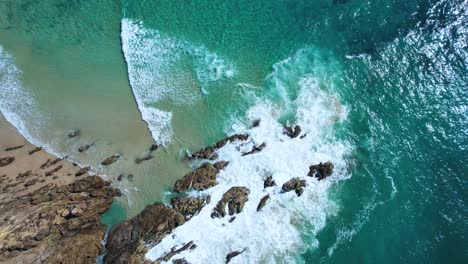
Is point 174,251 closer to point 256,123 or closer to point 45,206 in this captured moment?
point 45,206

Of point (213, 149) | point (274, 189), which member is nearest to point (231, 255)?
point (274, 189)

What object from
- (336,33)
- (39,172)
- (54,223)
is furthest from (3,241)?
(336,33)

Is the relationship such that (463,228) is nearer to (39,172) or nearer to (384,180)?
(384,180)

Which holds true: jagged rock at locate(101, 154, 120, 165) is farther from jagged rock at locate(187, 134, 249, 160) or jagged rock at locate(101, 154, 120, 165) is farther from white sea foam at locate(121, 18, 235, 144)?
jagged rock at locate(187, 134, 249, 160)

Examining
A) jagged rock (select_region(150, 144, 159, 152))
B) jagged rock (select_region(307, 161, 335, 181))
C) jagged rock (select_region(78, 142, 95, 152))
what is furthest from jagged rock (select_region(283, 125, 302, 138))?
jagged rock (select_region(78, 142, 95, 152))

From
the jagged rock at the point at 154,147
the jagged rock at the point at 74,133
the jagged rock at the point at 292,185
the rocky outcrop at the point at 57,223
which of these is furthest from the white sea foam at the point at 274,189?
the jagged rock at the point at 74,133

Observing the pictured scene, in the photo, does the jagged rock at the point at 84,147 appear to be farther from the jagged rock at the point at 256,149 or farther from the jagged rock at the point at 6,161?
the jagged rock at the point at 256,149

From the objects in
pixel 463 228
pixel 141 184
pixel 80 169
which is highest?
pixel 80 169
